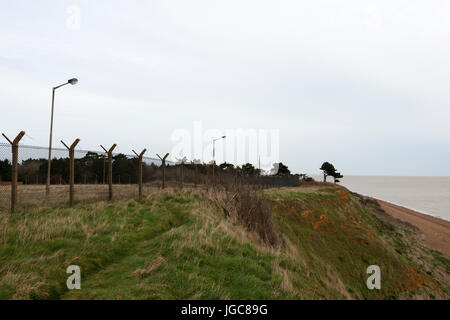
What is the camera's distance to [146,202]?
12844 millimetres

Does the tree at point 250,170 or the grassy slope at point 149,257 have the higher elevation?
the tree at point 250,170

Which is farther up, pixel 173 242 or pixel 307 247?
pixel 173 242

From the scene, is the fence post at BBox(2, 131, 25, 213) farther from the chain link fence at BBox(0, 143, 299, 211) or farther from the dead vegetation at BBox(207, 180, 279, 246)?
the dead vegetation at BBox(207, 180, 279, 246)

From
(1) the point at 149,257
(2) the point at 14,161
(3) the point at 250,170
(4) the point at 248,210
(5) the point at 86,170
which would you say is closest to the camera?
(1) the point at 149,257

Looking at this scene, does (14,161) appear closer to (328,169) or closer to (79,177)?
(79,177)

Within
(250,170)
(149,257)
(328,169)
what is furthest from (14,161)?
(328,169)

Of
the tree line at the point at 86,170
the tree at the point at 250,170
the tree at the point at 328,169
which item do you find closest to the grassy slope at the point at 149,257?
the tree line at the point at 86,170

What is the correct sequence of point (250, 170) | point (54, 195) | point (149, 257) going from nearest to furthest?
point (149, 257)
point (54, 195)
point (250, 170)

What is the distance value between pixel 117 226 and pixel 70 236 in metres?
1.29

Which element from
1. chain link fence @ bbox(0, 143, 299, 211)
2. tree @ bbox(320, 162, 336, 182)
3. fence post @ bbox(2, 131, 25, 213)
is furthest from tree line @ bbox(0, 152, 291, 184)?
tree @ bbox(320, 162, 336, 182)

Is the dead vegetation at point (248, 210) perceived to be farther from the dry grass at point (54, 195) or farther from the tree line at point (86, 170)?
the dry grass at point (54, 195)
